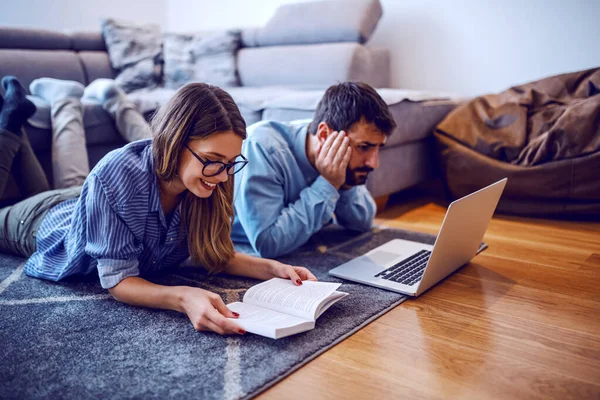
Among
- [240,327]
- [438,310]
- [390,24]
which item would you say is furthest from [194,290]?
[390,24]

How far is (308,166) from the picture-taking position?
1703 millimetres

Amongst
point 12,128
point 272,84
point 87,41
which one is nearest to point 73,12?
point 87,41

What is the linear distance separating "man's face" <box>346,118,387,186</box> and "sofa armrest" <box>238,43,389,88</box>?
120 cm

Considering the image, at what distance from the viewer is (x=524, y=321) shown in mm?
1220

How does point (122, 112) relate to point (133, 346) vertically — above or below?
above

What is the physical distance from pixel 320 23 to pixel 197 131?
2046 millimetres

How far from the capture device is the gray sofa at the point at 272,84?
7.22ft

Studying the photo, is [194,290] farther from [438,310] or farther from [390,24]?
[390,24]

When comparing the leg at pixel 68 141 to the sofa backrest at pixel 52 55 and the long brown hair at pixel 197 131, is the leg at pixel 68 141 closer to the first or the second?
the sofa backrest at pixel 52 55

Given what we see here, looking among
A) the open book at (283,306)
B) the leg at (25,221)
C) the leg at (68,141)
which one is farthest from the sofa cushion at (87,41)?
the open book at (283,306)

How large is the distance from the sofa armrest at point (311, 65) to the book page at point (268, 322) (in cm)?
177

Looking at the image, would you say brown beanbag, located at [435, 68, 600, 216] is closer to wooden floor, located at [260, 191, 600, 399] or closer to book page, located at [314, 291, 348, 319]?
wooden floor, located at [260, 191, 600, 399]

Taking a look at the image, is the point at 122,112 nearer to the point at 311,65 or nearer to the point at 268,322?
the point at 311,65

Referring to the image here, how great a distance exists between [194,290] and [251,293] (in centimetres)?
14
